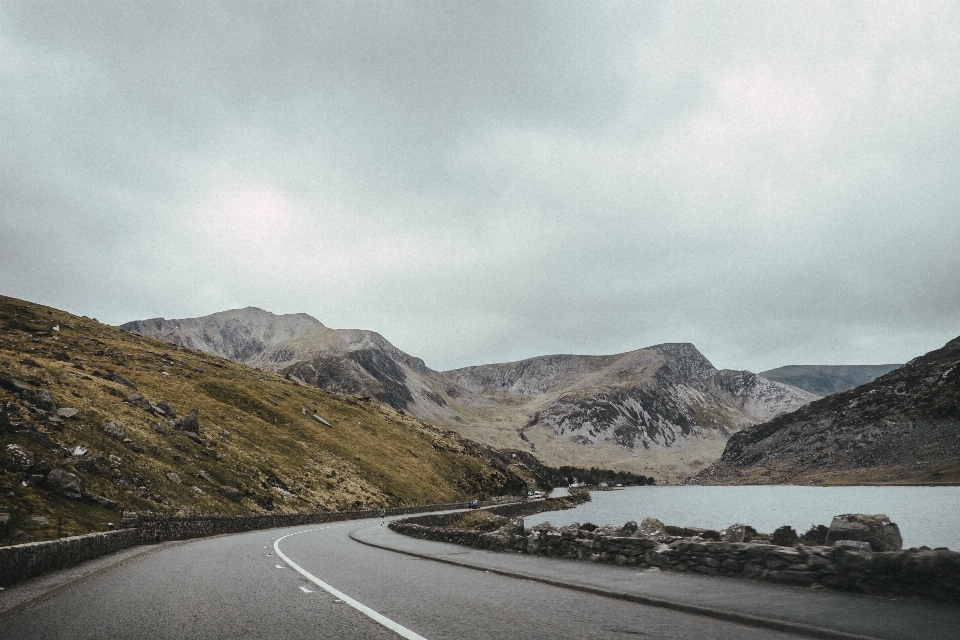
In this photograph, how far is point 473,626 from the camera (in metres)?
8.84

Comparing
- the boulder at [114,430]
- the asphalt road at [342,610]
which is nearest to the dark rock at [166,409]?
the boulder at [114,430]

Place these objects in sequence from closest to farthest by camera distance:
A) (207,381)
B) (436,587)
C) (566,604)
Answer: (566,604) → (436,587) → (207,381)

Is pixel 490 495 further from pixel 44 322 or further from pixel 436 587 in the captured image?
pixel 436 587

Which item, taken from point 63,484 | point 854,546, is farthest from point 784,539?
point 63,484

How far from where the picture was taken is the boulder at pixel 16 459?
33.8 meters

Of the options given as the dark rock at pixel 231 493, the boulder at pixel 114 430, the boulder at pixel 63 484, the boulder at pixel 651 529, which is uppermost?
the boulder at pixel 114 430

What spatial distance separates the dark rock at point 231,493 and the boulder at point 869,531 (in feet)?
193

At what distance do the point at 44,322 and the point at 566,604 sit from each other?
495 ft

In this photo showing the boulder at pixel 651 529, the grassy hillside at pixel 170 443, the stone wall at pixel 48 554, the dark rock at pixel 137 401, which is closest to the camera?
the stone wall at pixel 48 554

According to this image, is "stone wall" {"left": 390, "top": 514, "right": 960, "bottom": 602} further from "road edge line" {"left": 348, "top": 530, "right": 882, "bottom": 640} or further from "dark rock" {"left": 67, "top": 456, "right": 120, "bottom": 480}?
"dark rock" {"left": 67, "top": 456, "right": 120, "bottom": 480}

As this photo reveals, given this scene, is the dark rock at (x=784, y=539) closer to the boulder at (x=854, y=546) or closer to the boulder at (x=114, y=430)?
the boulder at (x=854, y=546)

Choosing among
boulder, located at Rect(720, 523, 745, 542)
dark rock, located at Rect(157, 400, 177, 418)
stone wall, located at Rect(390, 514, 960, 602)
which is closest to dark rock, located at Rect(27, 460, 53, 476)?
stone wall, located at Rect(390, 514, 960, 602)

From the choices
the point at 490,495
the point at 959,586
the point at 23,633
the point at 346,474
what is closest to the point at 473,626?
the point at 23,633

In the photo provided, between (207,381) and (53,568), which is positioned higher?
(207,381)
